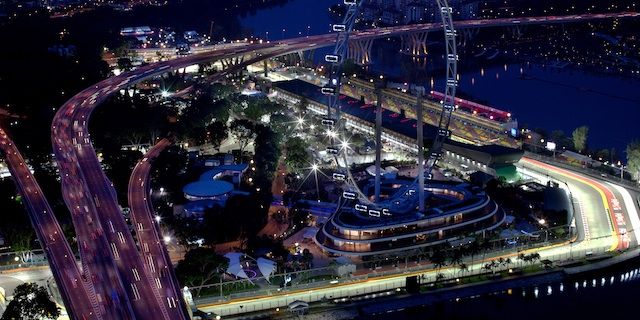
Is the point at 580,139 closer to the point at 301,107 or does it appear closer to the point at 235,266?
the point at 301,107

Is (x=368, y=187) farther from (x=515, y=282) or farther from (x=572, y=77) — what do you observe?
(x=572, y=77)

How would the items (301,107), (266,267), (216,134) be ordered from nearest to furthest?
(266,267)
(216,134)
(301,107)

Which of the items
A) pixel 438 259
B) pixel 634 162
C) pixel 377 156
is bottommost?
pixel 438 259

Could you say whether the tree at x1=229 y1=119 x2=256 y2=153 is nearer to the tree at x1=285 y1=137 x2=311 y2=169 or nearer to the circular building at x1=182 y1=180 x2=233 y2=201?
the tree at x1=285 y1=137 x2=311 y2=169

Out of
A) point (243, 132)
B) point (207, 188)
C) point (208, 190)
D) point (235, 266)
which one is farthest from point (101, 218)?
point (243, 132)

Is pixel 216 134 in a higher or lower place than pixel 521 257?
higher

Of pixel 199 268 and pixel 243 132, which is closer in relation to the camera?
pixel 199 268
